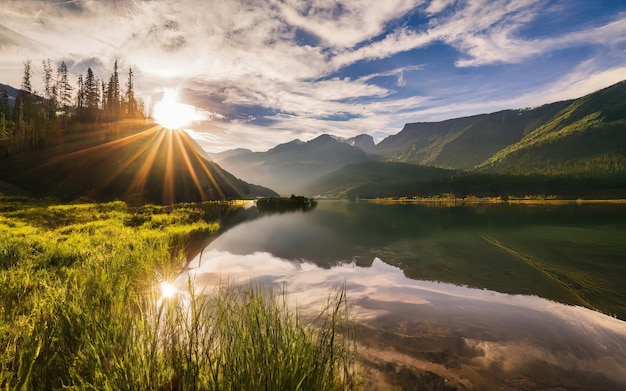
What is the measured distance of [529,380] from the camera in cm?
875

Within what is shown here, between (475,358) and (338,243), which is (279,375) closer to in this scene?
(475,358)

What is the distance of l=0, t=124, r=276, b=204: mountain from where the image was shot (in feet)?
310

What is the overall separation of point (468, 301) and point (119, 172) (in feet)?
395

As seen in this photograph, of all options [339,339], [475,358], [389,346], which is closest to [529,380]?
[475,358]

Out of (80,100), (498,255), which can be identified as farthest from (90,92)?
(498,255)

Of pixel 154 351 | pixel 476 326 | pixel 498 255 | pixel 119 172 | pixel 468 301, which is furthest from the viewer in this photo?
pixel 119 172

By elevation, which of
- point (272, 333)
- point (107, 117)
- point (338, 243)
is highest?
point (107, 117)

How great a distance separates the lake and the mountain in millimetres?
83020

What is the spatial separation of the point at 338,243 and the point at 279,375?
3151 cm

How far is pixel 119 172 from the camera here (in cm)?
10806

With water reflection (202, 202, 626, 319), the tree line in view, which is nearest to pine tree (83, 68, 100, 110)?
the tree line

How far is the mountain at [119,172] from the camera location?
310 ft

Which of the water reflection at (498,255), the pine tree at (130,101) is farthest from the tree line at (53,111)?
the water reflection at (498,255)

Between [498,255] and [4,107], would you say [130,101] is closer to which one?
[4,107]
